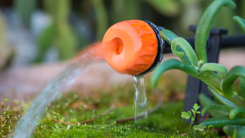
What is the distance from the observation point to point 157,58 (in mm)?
973

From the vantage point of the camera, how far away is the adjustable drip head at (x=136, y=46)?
0.90 meters

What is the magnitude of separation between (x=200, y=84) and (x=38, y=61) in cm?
332

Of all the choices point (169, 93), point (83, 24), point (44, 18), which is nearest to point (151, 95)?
point (169, 93)

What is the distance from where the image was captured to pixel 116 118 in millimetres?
1385

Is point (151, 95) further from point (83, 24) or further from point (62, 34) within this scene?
point (83, 24)

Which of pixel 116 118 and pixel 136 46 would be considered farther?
pixel 116 118

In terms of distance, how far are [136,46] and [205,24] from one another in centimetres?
27

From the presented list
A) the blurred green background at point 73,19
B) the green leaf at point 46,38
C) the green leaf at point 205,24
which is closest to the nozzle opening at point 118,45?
the green leaf at point 205,24

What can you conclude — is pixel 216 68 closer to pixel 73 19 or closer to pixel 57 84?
pixel 57 84

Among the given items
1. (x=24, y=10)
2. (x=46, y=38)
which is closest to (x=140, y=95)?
(x=46, y=38)

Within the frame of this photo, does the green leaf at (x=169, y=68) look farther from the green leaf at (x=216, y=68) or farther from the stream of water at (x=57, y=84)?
the stream of water at (x=57, y=84)

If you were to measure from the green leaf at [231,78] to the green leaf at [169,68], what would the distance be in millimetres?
100

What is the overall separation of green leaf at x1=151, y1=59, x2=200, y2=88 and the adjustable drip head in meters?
0.17

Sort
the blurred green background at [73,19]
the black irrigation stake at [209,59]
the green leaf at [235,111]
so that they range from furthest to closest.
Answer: the blurred green background at [73,19] → the black irrigation stake at [209,59] → the green leaf at [235,111]
